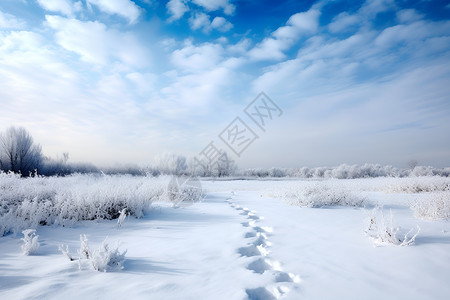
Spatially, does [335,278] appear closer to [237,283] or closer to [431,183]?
[237,283]

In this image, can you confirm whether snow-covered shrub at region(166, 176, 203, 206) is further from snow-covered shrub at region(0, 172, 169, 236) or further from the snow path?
the snow path

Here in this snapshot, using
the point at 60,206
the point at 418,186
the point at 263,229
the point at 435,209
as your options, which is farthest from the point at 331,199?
the point at 60,206

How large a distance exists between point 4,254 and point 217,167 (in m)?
37.6

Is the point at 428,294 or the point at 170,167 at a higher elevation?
Answer: the point at 170,167

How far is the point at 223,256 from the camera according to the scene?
294cm

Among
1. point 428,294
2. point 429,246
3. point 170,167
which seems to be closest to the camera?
point 428,294

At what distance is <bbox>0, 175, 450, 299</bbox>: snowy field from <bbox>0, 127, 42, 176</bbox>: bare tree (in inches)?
707

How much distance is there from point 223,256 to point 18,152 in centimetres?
2284

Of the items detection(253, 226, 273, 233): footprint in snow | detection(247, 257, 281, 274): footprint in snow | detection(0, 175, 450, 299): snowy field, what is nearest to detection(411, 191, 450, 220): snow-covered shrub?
detection(0, 175, 450, 299): snowy field

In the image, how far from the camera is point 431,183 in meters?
10.4

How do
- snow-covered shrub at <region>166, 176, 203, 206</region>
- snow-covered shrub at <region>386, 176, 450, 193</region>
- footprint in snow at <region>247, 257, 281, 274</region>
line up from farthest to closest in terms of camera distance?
snow-covered shrub at <region>386, 176, 450, 193</region>
snow-covered shrub at <region>166, 176, 203, 206</region>
footprint in snow at <region>247, 257, 281, 274</region>

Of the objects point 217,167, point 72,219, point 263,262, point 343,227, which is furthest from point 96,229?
point 217,167

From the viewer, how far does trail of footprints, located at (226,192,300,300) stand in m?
2.04

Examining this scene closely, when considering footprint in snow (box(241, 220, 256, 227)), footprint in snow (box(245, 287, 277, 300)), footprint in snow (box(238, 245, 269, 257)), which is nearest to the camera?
footprint in snow (box(245, 287, 277, 300))
